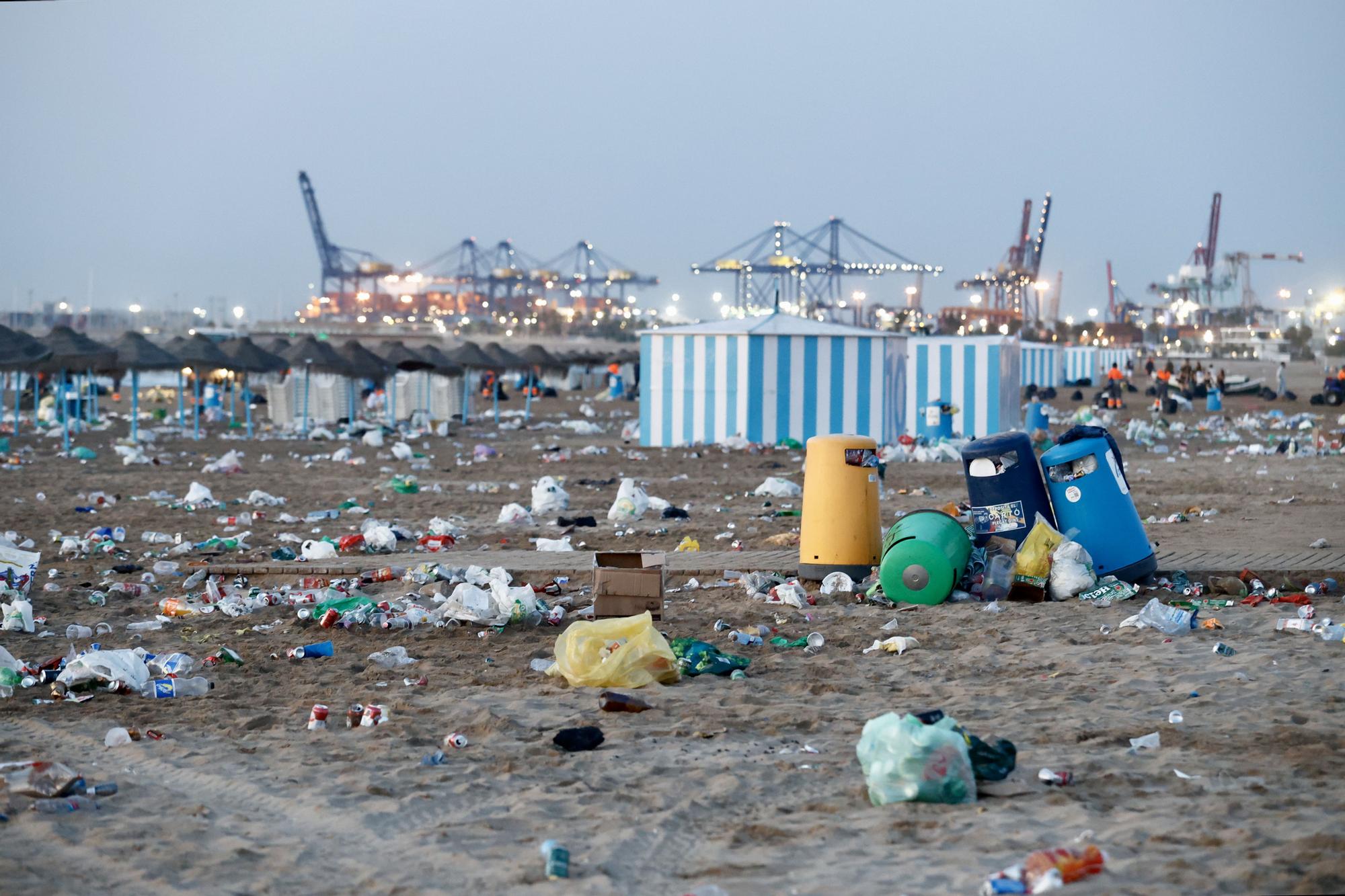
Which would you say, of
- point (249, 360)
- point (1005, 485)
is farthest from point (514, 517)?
point (249, 360)

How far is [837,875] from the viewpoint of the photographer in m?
3.14

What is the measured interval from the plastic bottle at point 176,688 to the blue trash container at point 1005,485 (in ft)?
12.7

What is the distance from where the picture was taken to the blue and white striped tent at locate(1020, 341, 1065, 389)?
3956 centimetres

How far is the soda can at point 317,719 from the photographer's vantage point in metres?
4.70

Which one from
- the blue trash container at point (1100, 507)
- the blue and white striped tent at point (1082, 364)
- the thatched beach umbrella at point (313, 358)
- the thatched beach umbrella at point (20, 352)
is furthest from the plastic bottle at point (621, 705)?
the blue and white striped tent at point (1082, 364)

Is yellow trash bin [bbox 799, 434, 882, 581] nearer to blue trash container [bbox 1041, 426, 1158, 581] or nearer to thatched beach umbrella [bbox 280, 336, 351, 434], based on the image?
blue trash container [bbox 1041, 426, 1158, 581]

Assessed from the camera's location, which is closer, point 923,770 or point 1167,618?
point 923,770

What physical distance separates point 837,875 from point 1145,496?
10.1m

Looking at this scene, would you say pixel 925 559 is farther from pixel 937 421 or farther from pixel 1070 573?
pixel 937 421

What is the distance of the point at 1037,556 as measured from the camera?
6.86 metres

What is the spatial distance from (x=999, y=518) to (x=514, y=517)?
491 centimetres

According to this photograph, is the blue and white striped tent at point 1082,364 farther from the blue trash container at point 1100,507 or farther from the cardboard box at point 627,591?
the cardboard box at point 627,591

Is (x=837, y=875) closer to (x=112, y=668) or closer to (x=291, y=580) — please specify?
(x=112, y=668)

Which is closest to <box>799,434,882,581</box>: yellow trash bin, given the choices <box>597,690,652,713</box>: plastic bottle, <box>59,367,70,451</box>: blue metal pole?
<box>597,690,652,713</box>: plastic bottle
